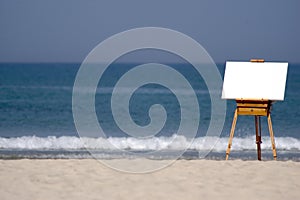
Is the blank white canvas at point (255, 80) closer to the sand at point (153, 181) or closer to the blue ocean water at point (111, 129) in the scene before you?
the sand at point (153, 181)

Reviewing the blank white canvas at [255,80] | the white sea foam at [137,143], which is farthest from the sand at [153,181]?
the white sea foam at [137,143]

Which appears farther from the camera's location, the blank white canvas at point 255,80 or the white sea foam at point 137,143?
the white sea foam at point 137,143

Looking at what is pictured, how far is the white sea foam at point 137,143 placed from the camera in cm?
1227

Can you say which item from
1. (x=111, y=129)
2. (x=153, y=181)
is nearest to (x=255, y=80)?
(x=153, y=181)

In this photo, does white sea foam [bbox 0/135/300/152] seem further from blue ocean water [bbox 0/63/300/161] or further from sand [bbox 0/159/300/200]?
sand [bbox 0/159/300/200]

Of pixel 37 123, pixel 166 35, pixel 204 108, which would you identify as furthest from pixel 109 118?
pixel 166 35

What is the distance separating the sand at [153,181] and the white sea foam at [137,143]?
4482mm

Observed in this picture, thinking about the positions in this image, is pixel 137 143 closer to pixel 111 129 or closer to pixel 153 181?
pixel 111 129

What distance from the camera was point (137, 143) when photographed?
42.4 ft

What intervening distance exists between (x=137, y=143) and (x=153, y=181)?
6.43 m

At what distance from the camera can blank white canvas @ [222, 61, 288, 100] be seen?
793 centimetres

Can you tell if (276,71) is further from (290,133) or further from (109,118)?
(109,118)

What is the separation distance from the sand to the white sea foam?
4.48 meters

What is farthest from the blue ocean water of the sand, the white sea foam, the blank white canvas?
the sand
